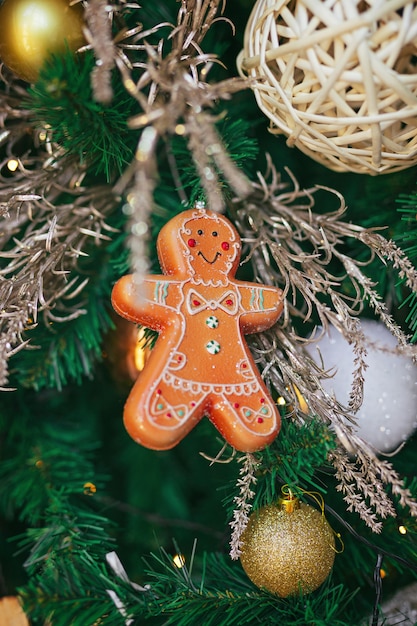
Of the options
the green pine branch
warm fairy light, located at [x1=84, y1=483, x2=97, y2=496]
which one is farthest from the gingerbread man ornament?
warm fairy light, located at [x1=84, y1=483, x2=97, y2=496]

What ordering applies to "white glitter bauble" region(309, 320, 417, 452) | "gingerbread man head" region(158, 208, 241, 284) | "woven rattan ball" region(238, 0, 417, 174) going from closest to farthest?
"woven rattan ball" region(238, 0, 417, 174), "gingerbread man head" region(158, 208, 241, 284), "white glitter bauble" region(309, 320, 417, 452)

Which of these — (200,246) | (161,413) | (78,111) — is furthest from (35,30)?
(161,413)

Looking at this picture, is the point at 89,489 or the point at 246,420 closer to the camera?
the point at 246,420

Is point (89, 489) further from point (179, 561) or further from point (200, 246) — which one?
point (200, 246)

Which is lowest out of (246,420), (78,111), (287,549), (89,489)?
(89,489)

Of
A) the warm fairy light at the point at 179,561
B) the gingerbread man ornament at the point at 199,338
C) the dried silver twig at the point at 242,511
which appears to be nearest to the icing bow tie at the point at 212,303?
the gingerbread man ornament at the point at 199,338

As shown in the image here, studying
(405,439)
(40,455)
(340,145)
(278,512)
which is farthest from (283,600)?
(340,145)

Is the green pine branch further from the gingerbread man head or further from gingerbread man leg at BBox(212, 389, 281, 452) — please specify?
gingerbread man leg at BBox(212, 389, 281, 452)
